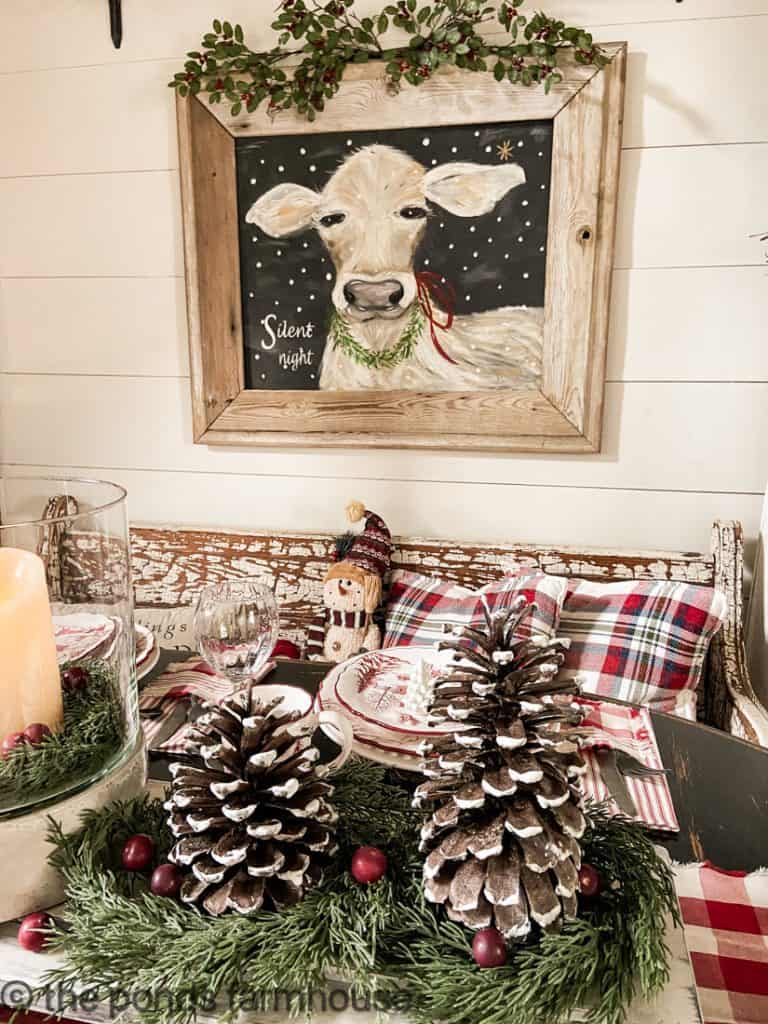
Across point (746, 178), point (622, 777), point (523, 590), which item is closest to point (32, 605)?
point (622, 777)

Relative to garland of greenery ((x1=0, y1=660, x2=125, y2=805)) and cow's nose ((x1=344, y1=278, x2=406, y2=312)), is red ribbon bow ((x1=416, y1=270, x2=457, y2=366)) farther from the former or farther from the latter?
garland of greenery ((x1=0, y1=660, x2=125, y2=805))

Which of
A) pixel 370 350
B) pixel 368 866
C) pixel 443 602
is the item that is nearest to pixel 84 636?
pixel 368 866

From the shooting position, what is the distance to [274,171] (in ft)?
5.61

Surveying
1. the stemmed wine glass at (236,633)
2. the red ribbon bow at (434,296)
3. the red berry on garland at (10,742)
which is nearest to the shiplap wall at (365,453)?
the red ribbon bow at (434,296)

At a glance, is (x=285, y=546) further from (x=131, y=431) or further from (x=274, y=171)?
(x=274, y=171)

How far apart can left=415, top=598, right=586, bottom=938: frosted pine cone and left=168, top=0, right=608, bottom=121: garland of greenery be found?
53.4 inches

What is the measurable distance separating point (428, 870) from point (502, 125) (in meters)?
1.51

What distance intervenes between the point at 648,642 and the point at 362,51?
4.39 feet

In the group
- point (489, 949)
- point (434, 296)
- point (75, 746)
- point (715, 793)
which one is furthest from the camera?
point (434, 296)

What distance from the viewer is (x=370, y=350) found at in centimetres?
175

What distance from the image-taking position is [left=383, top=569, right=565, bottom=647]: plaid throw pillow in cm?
149

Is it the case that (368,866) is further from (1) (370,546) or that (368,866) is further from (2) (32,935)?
(1) (370,546)

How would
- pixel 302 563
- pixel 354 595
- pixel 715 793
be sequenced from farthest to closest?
pixel 302 563 → pixel 354 595 → pixel 715 793

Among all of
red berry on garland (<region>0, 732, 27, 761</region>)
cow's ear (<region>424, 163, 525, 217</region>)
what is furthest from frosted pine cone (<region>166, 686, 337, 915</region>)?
cow's ear (<region>424, 163, 525, 217</region>)
